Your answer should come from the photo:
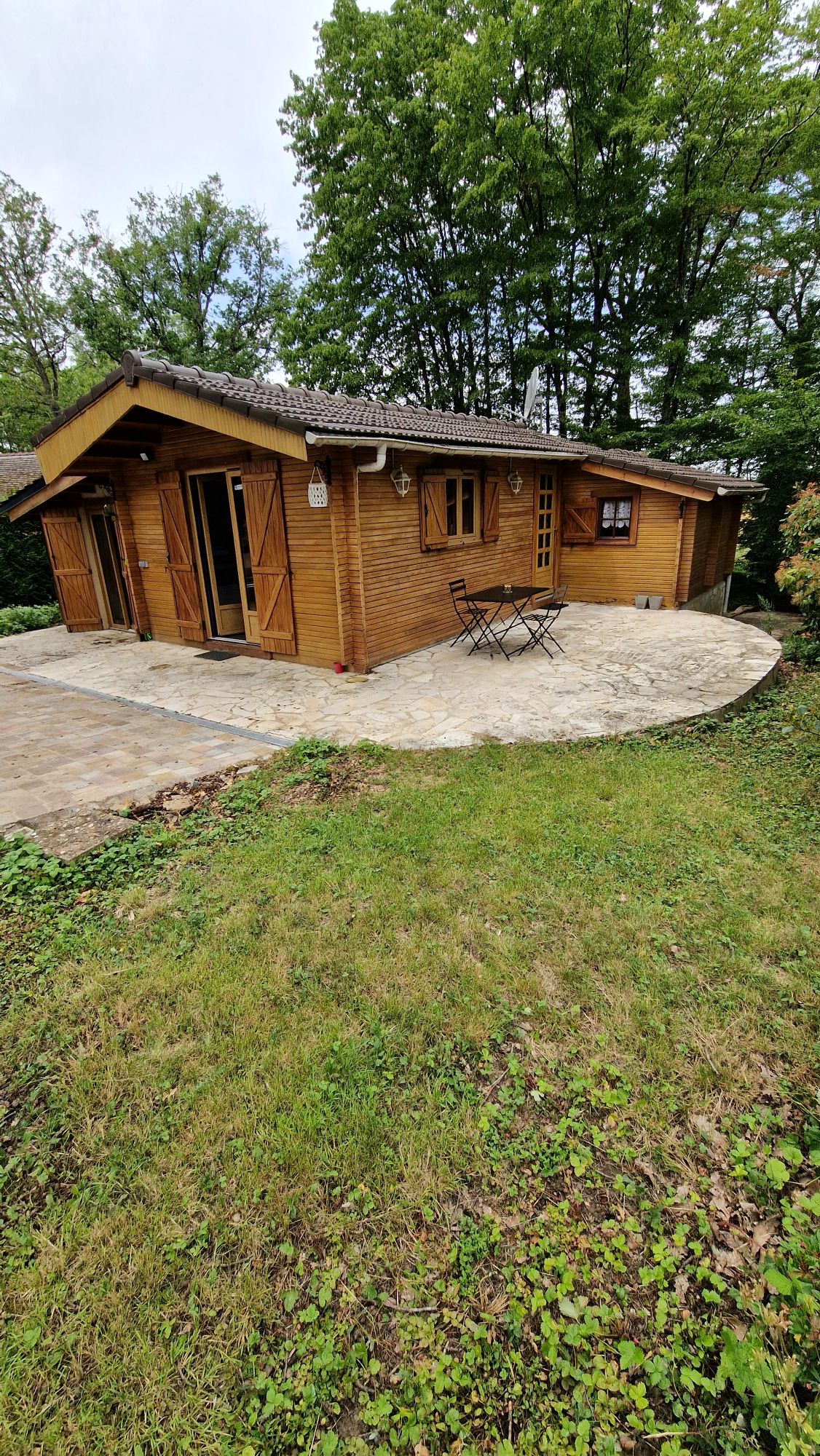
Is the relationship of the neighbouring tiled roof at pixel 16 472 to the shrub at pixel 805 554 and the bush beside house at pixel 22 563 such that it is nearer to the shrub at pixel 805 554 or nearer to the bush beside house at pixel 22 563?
the bush beside house at pixel 22 563

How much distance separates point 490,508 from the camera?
32.3 feet

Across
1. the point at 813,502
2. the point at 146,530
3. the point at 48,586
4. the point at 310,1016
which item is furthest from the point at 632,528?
the point at 48,586

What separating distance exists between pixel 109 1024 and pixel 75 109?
27932 mm

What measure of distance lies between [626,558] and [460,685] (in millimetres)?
6442

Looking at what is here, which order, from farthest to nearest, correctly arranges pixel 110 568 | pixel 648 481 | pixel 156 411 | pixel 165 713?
pixel 110 568, pixel 648 481, pixel 156 411, pixel 165 713

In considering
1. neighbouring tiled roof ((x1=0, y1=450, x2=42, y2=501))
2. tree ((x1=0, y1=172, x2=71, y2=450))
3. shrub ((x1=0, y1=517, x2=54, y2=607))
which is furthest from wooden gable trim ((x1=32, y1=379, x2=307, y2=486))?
tree ((x1=0, y1=172, x2=71, y2=450))

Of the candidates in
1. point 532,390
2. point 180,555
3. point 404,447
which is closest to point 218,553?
point 180,555

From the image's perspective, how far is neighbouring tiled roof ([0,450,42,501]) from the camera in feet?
49.1

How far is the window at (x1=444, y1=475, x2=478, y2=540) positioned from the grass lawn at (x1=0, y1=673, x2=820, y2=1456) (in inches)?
252

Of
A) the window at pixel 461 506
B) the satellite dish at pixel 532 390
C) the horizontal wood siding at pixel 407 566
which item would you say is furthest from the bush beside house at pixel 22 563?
the satellite dish at pixel 532 390

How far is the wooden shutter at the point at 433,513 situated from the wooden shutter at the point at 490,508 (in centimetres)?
128

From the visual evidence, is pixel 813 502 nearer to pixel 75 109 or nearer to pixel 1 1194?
pixel 1 1194

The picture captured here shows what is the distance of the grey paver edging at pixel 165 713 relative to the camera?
557 centimetres

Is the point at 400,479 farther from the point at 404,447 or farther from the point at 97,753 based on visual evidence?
the point at 97,753
